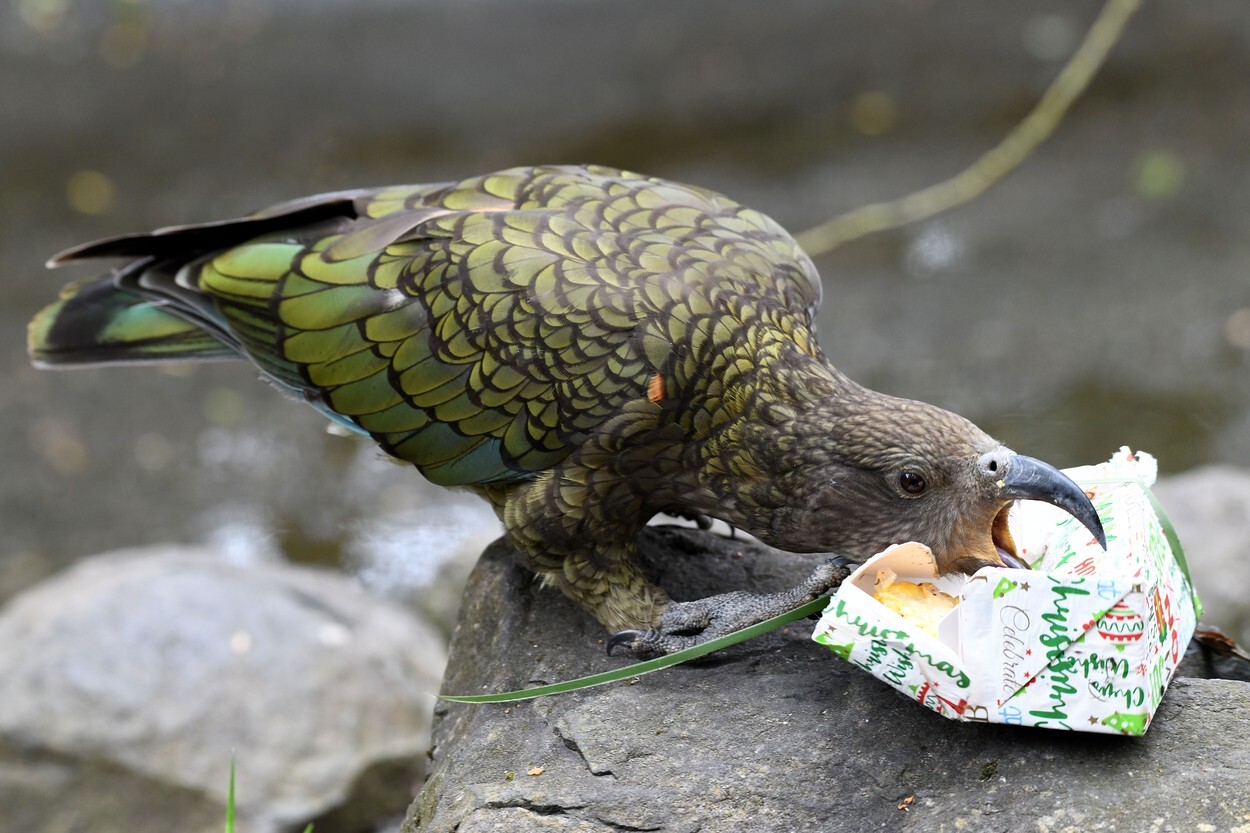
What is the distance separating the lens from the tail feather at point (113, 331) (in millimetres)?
3799

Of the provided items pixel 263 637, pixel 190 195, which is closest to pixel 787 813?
pixel 263 637

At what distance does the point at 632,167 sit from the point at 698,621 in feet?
16.9

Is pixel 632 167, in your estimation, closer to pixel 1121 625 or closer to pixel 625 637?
pixel 625 637

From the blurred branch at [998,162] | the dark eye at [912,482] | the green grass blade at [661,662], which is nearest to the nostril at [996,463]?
the dark eye at [912,482]

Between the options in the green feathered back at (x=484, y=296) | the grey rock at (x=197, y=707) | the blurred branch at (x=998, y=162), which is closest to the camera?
→ the green feathered back at (x=484, y=296)

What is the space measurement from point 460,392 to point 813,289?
95 cm

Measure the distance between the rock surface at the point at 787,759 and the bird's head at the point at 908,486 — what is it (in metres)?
0.33

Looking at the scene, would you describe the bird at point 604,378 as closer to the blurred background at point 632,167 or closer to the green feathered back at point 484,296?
the green feathered back at point 484,296

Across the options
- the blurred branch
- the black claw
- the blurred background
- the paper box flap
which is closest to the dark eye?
the paper box flap

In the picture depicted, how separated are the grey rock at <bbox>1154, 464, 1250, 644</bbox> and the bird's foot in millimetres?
2362

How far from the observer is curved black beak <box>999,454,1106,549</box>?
264cm

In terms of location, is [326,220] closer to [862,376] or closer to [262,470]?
[262,470]

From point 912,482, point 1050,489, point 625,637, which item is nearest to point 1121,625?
point 1050,489

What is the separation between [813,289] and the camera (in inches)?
136
